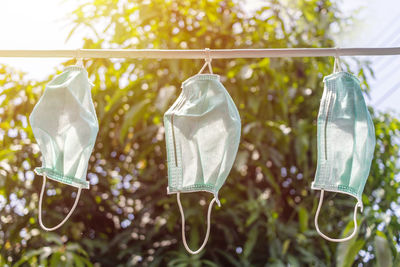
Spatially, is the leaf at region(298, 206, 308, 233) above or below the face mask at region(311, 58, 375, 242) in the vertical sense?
below

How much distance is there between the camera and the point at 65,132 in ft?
4.27

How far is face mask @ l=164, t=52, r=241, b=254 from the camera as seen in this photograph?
130 cm

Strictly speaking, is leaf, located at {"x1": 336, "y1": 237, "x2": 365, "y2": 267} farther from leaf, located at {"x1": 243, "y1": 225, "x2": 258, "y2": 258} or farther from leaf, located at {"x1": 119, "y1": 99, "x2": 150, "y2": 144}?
leaf, located at {"x1": 119, "y1": 99, "x2": 150, "y2": 144}

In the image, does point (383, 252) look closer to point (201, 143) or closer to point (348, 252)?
point (348, 252)

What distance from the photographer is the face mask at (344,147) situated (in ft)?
4.25

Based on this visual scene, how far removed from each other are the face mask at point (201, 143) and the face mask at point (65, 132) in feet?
0.64

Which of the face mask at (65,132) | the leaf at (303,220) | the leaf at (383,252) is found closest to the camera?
the face mask at (65,132)

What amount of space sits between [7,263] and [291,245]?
3.23 feet

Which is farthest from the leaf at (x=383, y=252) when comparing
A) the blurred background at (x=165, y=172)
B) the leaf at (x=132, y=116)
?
the leaf at (x=132, y=116)

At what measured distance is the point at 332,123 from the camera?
1331mm

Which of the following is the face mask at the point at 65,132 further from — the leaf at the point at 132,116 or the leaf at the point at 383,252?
the leaf at the point at 383,252

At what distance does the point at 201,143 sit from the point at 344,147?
0.34 meters

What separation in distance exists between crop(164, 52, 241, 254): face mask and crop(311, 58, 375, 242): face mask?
0.21 m

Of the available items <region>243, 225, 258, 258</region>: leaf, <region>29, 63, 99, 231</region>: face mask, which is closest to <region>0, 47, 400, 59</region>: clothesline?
<region>29, 63, 99, 231</region>: face mask
